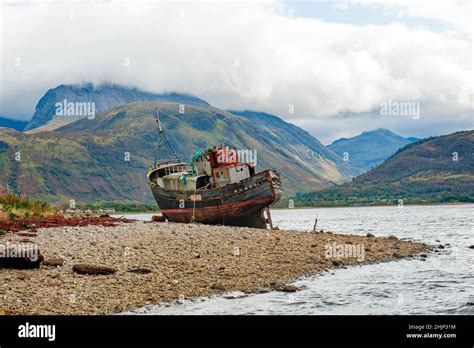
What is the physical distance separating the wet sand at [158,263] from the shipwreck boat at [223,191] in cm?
1200

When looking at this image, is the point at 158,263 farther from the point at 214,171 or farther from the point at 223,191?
the point at 214,171

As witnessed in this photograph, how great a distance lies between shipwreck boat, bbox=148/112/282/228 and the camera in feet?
187

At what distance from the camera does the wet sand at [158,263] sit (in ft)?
70.2

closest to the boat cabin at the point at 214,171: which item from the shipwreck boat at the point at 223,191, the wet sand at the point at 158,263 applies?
the shipwreck boat at the point at 223,191

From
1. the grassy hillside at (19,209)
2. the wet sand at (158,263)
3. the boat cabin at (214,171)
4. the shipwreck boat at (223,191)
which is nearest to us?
the wet sand at (158,263)

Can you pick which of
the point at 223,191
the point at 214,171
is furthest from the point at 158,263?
the point at 214,171

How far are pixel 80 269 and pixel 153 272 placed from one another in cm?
357

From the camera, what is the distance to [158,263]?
28812 mm

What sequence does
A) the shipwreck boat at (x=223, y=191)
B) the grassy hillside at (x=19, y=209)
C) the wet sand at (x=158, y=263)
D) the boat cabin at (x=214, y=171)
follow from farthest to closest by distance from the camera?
the boat cabin at (x=214, y=171)
the shipwreck boat at (x=223, y=191)
the grassy hillside at (x=19, y=209)
the wet sand at (x=158, y=263)

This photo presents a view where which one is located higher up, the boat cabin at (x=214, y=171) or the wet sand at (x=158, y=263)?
the boat cabin at (x=214, y=171)

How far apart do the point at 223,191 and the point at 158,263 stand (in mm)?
28561

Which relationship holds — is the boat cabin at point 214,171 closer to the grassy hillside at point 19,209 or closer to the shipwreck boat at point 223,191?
the shipwreck boat at point 223,191
